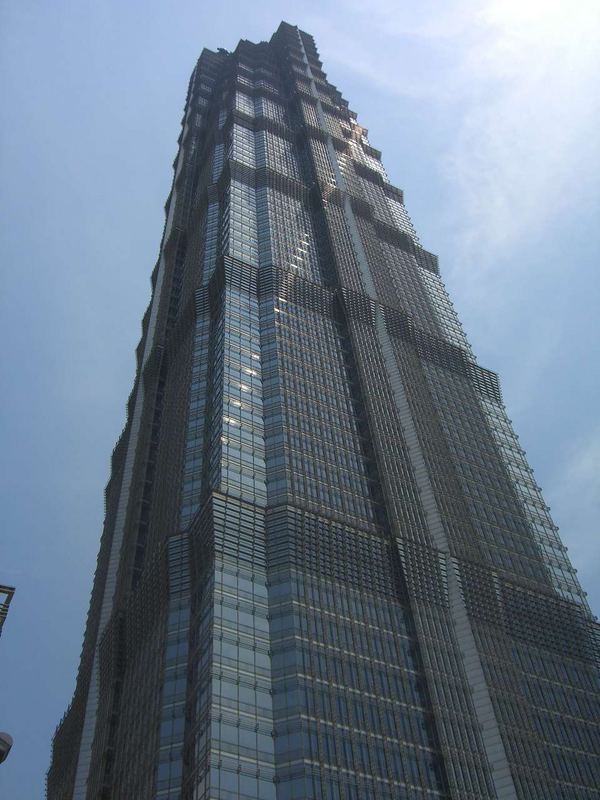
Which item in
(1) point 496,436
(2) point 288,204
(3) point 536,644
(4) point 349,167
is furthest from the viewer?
(4) point 349,167

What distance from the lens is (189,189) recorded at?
182 m

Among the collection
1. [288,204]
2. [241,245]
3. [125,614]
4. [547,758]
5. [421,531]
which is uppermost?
[288,204]

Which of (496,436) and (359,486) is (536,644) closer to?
(359,486)

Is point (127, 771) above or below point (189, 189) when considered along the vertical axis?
below

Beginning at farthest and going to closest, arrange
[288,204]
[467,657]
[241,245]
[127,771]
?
[288,204] → [241,245] → [467,657] → [127,771]

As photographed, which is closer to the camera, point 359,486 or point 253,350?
point 359,486

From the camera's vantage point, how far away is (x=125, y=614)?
293 ft

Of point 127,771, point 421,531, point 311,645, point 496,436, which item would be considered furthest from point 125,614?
point 496,436

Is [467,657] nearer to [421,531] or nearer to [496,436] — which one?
[421,531]

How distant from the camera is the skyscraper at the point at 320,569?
226 ft

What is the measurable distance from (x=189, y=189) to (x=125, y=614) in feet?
379

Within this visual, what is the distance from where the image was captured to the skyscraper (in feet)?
226

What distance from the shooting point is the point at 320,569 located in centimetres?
8112

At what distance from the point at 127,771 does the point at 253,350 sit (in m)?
52.9
